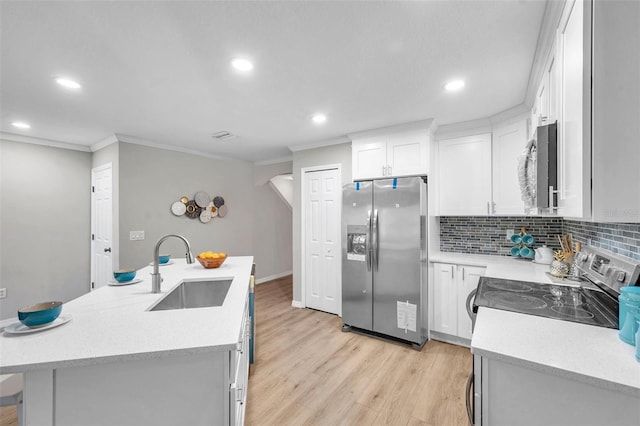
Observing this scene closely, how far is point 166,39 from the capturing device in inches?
61.0

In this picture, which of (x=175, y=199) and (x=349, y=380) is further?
(x=175, y=199)

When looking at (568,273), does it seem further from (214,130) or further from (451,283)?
(214,130)

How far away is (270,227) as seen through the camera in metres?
5.61

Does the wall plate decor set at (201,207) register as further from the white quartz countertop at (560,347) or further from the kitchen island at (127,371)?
the white quartz countertop at (560,347)

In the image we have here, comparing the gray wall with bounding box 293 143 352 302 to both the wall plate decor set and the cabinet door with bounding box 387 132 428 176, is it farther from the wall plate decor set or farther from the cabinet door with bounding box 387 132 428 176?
the wall plate decor set

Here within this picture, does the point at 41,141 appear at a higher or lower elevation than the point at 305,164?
higher

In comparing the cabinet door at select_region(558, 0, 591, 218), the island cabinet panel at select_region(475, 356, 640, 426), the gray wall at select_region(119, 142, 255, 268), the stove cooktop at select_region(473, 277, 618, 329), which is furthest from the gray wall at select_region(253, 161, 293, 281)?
the island cabinet panel at select_region(475, 356, 640, 426)

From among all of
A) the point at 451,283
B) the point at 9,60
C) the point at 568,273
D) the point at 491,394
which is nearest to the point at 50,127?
the point at 9,60

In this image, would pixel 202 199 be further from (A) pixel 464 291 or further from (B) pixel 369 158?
(A) pixel 464 291

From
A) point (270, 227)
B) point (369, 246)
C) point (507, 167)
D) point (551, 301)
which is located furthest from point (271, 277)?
point (551, 301)

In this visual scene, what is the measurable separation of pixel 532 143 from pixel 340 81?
1.31 metres

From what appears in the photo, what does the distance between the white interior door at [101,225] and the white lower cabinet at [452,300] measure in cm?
398

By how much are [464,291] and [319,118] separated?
2.29 metres

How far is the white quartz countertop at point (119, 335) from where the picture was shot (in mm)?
935
